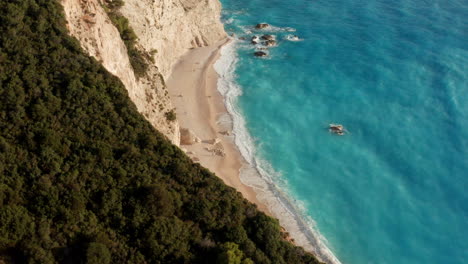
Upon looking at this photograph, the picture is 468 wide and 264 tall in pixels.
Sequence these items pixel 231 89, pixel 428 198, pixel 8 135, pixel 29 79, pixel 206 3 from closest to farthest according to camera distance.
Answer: pixel 8 135
pixel 29 79
pixel 428 198
pixel 231 89
pixel 206 3

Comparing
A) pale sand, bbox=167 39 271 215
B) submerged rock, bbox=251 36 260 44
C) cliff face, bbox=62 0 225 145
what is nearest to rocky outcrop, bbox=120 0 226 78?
cliff face, bbox=62 0 225 145

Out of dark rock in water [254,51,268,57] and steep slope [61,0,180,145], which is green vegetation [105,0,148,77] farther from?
dark rock in water [254,51,268,57]

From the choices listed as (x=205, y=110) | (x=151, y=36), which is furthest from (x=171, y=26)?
(x=205, y=110)

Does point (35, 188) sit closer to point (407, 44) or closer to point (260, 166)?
point (260, 166)

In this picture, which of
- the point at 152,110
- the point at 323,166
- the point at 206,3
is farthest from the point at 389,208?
the point at 206,3

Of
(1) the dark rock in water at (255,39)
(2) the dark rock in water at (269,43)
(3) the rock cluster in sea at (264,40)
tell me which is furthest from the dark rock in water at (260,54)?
(1) the dark rock in water at (255,39)

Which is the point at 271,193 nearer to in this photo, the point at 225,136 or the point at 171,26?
the point at 225,136
